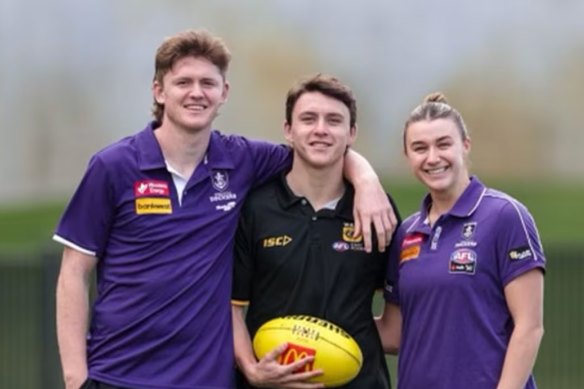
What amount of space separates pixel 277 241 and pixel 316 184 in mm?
349

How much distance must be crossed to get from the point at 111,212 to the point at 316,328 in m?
1.11

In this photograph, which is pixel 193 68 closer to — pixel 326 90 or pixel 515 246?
pixel 326 90

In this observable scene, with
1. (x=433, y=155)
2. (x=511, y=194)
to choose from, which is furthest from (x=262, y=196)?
(x=511, y=194)

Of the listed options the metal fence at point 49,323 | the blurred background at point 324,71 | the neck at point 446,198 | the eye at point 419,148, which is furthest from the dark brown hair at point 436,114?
the blurred background at point 324,71

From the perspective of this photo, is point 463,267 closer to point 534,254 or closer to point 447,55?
point 534,254

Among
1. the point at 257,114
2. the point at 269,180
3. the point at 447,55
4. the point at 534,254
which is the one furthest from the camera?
the point at 447,55

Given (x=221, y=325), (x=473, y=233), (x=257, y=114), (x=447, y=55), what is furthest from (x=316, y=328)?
(x=447, y=55)

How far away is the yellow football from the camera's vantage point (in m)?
6.37

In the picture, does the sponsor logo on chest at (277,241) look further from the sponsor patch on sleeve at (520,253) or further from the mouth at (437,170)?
the sponsor patch on sleeve at (520,253)

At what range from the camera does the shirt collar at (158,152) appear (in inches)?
257

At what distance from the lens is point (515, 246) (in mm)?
6152

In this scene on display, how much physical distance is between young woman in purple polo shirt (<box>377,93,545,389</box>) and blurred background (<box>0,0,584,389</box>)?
34.6 feet

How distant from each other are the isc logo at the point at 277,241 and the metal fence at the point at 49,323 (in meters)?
6.52

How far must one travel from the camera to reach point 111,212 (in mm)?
6473
